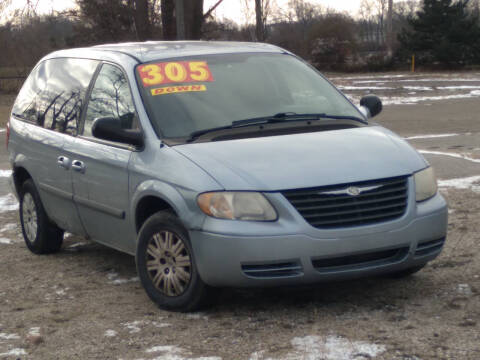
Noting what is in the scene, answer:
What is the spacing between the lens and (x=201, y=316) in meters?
5.07

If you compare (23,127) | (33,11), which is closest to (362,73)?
(33,11)

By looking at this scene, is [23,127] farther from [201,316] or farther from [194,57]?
[201,316]

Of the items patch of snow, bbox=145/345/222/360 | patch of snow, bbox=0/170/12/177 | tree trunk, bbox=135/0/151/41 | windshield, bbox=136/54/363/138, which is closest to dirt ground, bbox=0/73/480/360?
patch of snow, bbox=145/345/222/360

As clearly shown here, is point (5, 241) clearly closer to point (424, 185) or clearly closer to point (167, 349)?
point (167, 349)

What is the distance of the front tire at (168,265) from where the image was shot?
4.98m

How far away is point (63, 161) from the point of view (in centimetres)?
636

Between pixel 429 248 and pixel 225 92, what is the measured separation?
1715mm

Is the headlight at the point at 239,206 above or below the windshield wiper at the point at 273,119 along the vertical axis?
below

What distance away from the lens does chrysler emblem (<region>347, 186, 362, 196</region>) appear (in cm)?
479

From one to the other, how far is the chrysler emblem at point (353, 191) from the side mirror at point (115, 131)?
1.45 m

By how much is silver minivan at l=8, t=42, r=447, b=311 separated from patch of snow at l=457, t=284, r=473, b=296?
1.04 feet

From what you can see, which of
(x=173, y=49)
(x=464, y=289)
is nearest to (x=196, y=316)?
(x=464, y=289)

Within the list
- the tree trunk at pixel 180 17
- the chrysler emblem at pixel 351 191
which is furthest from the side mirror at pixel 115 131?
the tree trunk at pixel 180 17

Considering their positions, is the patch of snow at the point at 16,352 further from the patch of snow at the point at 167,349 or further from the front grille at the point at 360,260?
the front grille at the point at 360,260
